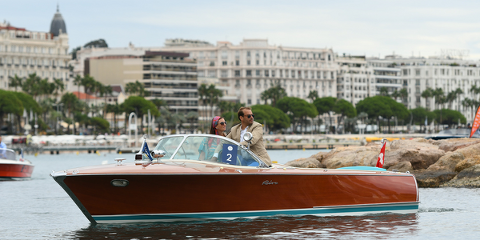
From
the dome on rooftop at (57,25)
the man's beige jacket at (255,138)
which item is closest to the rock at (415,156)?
the man's beige jacket at (255,138)

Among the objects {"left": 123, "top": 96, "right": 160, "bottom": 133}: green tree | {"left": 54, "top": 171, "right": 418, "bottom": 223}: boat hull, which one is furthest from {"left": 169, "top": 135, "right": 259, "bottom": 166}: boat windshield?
{"left": 123, "top": 96, "right": 160, "bottom": 133}: green tree

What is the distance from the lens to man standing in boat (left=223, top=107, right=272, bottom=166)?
51.6 ft

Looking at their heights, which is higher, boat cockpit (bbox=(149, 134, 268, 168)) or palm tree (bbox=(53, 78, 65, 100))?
palm tree (bbox=(53, 78, 65, 100))

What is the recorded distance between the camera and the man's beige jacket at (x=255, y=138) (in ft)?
51.8

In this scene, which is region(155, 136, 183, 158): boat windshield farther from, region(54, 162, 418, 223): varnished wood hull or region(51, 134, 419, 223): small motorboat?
region(54, 162, 418, 223): varnished wood hull

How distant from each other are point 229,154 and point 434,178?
1418 centimetres

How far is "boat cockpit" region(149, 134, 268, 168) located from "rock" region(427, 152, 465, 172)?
605 inches

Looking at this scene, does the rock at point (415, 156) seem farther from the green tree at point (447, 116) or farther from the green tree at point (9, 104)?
the green tree at point (447, 116)

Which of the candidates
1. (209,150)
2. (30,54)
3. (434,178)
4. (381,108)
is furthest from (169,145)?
(30,54)

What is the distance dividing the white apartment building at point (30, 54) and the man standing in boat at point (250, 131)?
149460mm

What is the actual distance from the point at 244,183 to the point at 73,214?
7.40 metres

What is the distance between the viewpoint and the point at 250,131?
52.2 feet

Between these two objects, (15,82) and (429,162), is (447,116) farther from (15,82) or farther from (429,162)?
(429,162)

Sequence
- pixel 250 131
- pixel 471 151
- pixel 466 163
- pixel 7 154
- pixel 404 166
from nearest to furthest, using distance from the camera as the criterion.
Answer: pixel 250 131 → pixel 466 163 → pixel 404 166 → pixel 471 151 → pixel 7 154
